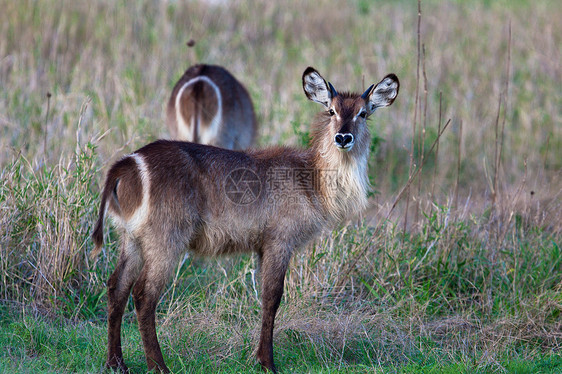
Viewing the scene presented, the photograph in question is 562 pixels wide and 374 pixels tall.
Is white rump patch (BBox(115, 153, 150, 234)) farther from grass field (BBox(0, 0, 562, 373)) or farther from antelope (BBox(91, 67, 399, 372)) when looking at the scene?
grass field (BBox(0, 0, 562, 373))

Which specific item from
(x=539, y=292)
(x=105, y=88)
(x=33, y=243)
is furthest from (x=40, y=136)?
(x=539, y=292)

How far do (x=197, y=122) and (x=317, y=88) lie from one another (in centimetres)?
265

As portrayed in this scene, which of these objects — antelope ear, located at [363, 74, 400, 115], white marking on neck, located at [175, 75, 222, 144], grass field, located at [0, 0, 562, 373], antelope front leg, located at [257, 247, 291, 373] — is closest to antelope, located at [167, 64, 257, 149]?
white marking on neck, located at [175, 75, 222, 144]

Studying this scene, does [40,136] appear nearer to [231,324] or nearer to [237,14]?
[231,324]

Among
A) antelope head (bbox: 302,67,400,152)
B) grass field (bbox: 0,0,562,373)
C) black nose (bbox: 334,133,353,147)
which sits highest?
antelope head (bbox: 302,67,400,152)

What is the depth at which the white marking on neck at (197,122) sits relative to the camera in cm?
657

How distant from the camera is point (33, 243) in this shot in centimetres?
446

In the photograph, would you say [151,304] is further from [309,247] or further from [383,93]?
[383,93]

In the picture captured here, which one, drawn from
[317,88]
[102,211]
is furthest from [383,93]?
[102,211]

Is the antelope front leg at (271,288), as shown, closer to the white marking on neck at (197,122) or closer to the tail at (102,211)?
the tail at (102,211)

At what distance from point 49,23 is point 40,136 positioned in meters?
3.08

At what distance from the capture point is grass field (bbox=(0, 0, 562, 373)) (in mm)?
3861

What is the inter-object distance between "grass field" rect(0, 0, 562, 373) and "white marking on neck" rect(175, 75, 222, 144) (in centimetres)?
47

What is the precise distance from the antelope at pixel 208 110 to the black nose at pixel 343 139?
118 inches
